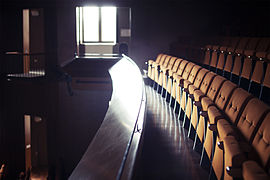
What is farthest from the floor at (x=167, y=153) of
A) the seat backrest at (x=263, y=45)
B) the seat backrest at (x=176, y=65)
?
the seat backrest at (x=263, y=45)

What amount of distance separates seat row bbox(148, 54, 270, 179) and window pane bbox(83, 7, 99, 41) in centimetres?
253

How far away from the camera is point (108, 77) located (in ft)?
9.20

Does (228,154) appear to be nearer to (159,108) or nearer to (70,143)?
(159,108)

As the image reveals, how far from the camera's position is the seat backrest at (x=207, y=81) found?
1.11 metres

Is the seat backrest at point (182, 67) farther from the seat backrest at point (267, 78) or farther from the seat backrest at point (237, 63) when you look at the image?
the seat backrest at point (267, 78)

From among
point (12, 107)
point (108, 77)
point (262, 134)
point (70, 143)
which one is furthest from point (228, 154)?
point (12, 107)

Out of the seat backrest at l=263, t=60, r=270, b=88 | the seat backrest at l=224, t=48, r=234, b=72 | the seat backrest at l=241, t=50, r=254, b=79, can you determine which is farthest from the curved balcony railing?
the seat backrest at l=224, t=48, r=234, b=72

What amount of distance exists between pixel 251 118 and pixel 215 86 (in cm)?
33

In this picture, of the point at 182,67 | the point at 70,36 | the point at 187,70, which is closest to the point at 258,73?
the point at 187,70

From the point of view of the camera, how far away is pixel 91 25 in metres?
3.69

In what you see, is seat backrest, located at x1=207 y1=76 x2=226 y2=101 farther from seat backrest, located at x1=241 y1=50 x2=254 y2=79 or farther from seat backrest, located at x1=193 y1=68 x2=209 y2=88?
seat backrest, located at x1=241 y1=50 x2=254 y2=79

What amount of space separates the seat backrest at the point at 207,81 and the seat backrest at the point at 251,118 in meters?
0.35

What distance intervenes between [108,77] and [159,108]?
4.36 feet

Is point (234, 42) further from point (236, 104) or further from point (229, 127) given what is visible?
point (229, 127)
